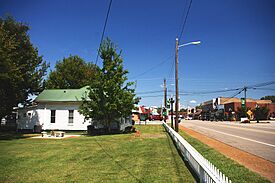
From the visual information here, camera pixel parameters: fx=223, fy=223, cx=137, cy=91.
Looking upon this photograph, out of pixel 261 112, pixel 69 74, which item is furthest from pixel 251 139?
pixel 261 112

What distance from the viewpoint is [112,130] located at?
25469 millimetres

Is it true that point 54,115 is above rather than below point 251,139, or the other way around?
above

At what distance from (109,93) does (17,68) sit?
8.31 meters

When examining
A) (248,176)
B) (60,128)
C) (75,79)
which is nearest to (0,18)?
(60,128)

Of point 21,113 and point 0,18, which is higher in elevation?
point 0,18

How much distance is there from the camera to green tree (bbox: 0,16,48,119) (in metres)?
19.1

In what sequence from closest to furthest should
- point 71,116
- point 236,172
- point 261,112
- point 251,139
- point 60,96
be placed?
point 236,172 < point 251,139 < point 71,116 < point 60,96 < point 261,112

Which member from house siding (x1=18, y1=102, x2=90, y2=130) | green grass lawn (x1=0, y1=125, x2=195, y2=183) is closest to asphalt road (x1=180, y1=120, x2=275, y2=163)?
green grass lawn (x1=0, y1=125, x2=195, y2=183)

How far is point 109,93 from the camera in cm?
2145

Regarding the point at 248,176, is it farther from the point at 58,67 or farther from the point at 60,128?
the point at 58,67

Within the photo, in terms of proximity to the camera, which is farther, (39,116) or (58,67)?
(58,67)

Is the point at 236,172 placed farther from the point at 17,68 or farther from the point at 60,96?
the point at 60,96

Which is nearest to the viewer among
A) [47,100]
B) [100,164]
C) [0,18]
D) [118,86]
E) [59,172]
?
[59,172]

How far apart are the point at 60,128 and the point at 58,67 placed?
2382 cm
